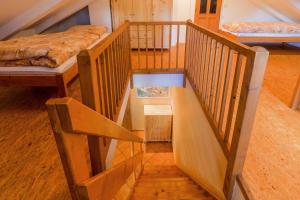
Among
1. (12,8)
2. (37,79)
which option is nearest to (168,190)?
(37,79)

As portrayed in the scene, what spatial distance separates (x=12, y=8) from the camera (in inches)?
116

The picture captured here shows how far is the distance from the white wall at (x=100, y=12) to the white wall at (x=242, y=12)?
10.4 ft

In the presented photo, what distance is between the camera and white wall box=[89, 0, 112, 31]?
15.9 ft

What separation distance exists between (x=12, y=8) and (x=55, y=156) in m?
2.58

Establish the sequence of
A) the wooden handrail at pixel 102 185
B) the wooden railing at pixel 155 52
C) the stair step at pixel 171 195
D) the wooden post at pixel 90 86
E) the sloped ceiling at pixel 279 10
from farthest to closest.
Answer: the sloped ceiling at pixel 279 10 → the wooden railing at pixel 155 52 → the stair step at pixel 171 195 → the wooden post at pixel 90 86 → the wooden handrail at pixel 102 185

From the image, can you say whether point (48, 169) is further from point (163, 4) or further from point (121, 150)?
point (163, 4)

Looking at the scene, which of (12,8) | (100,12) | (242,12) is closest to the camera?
(12,8)

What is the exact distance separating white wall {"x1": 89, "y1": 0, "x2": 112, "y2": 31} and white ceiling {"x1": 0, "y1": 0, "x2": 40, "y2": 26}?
76.9 inches

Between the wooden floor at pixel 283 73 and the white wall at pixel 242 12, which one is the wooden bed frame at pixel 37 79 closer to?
the wooden floor at pixel 283 73

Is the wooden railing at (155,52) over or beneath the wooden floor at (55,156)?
over

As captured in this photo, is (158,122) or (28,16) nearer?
(28,16)

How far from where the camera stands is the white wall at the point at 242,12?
5.48 m

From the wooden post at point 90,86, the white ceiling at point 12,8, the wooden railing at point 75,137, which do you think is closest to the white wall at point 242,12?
the white ceiling at point 12,8

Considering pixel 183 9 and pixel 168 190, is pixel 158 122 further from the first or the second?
pixel 168 190
